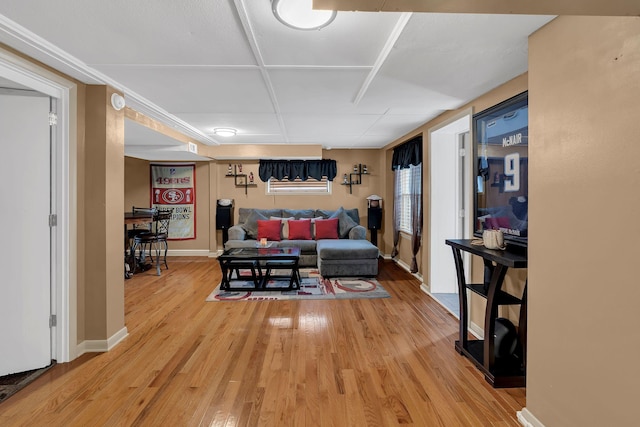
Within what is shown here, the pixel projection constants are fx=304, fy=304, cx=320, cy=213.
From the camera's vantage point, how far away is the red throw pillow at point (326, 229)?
573 centimetres

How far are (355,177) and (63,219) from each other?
493 centimetres

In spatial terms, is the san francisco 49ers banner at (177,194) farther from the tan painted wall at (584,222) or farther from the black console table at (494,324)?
the tan painted wall at (584,222)

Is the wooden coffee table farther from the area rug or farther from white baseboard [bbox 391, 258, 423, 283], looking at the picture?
white baseboard [bbox 391, 258, 423, 283]

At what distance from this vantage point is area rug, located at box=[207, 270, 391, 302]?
3860mm

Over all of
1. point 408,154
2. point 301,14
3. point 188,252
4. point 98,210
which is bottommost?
point 188,252

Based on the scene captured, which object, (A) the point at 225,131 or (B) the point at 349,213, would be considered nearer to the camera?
(A) the point at 225,131

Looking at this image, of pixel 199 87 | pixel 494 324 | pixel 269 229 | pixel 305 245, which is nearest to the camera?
pixel 494 324

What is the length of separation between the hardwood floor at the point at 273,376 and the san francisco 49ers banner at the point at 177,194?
3182 millimetres

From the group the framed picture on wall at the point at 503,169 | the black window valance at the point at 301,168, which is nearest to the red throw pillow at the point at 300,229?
the black window valance at the point at 301,168

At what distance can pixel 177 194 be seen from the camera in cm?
634

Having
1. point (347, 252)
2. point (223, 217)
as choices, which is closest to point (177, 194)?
point (223, 217)

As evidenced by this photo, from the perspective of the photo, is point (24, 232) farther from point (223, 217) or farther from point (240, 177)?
point (240, 177)

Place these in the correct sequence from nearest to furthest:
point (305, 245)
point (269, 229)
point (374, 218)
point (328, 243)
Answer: point (328, 243)
point (305, 245)
point (269, 229)
point (374, 218)

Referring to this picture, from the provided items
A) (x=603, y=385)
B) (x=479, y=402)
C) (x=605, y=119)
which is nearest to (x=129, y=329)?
(x=479, y=402)
